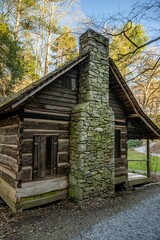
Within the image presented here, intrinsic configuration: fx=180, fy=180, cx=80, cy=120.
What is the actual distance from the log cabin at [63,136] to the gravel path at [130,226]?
4.41ft

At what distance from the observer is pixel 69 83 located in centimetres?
672

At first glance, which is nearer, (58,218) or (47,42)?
(58,218)

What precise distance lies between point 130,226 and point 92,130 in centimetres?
309

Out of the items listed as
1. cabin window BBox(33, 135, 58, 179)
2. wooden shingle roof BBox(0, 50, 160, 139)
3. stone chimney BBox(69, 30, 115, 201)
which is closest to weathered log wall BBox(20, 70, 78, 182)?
cabin window BBox(33, 135, 58, 179)

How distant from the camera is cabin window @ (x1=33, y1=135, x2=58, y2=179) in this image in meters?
5.83

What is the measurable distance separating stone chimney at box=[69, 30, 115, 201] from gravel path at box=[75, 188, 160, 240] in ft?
4.36

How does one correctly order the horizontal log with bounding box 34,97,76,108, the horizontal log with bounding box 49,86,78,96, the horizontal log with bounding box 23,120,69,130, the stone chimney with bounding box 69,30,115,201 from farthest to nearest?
the horizontal log with bounding box 49,86,78,96 → the stone chimney with bounding box 69,30,115,201 → the horizontal log with bounding box 34,97,76,108 → the horizontal log with bounding box 23,120,69,130

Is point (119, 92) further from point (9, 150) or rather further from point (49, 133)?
point (9, 150)

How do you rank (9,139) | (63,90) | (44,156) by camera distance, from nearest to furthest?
(44,156) → (9,139) → (63,90)

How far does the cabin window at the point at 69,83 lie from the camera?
21.7ft

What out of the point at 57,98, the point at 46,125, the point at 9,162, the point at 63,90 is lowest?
the point at 9,162

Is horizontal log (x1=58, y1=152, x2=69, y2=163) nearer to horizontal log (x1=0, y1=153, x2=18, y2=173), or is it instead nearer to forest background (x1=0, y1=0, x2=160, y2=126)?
horizontal log (x1=0, y1=153, x2=18, y2=173)

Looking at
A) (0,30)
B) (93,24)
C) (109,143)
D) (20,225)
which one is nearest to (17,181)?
(20,225)

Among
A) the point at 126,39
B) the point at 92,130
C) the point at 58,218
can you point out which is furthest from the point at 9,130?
the point at 126,39
